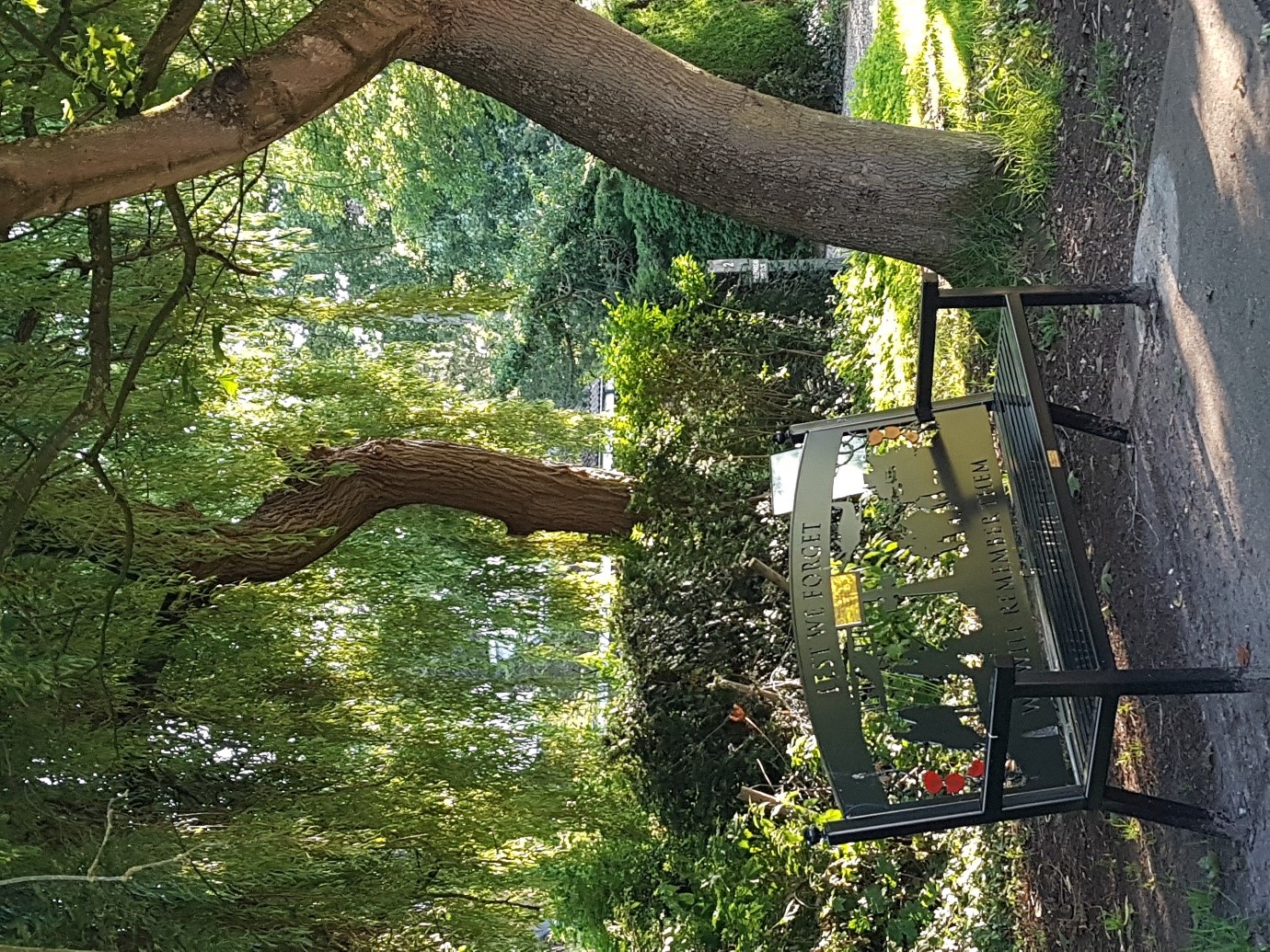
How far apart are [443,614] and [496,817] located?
126 cm

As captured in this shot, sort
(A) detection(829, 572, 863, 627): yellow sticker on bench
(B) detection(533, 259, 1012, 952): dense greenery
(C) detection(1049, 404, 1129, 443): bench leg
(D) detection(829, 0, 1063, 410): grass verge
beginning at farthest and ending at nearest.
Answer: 1. (B) detection(533, 259, 1012, 952): dense greenery
2. (D) detection(829, 0, 1063, 410): grass verge
3. (A) detection(829, 572, 863, 627): yellow sticker on bench
4. (C) detection(1049, 404, 1129, 443): bench leg

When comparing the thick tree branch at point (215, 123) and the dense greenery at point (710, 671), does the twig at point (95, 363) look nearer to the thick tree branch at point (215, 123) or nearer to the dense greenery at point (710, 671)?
the thick tree branch at point (215, 123)

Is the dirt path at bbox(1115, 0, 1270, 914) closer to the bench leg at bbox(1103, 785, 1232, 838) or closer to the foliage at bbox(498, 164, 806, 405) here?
the bench leg at bbox(1103, 785, 1232, 838)

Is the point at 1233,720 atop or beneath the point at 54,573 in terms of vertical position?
beneath

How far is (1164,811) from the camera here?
2.80 meters

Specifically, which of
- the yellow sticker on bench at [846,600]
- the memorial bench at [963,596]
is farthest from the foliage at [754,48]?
the yellow sticker on bench at [846,600]

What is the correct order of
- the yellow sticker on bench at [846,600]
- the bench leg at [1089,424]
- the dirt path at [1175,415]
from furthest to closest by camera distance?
the yellow sticker on bench at [846,600] < the bench leg at [1089,424] < the dirt path at [1175,415]

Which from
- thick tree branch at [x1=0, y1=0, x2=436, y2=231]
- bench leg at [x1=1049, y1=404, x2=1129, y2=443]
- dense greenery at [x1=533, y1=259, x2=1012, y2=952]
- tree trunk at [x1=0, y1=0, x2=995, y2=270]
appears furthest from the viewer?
dense greenery at [x1=533, y1=259, x2=1012, y2=952]

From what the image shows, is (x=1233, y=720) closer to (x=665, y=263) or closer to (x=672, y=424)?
(x=672, y=424)

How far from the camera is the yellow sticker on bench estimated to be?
3828 millimetres

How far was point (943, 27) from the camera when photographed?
6.56 metres

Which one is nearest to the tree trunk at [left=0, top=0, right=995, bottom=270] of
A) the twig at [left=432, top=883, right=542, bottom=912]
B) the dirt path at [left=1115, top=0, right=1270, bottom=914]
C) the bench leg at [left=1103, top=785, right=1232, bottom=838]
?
the dirt path at [left=1115, top=0, right=1270, bottom=914]

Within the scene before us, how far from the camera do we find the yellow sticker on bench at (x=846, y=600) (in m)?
3.83

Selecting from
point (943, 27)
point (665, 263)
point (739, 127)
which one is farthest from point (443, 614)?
point (665, 263)
